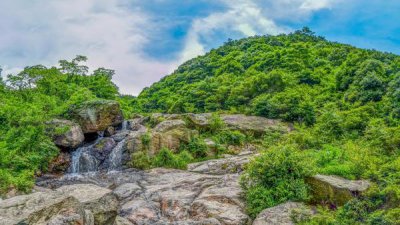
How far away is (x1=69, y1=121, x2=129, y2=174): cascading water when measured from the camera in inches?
852

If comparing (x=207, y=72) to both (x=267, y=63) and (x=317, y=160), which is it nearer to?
(x=267, y=63)

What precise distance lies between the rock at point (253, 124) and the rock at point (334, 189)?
1127 centimetres

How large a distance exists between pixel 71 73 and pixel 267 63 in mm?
20501

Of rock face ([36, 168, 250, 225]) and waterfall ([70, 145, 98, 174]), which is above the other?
waterfall ([70, 145, 98, 174])

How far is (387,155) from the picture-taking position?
16266mm

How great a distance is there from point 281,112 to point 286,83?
490 centimetres

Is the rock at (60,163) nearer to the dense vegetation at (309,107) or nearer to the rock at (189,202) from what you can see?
the rock at (189,202)

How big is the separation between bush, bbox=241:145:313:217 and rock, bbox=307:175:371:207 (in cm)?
41

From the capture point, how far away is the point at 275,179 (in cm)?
1358

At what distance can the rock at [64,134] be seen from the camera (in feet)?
73.0

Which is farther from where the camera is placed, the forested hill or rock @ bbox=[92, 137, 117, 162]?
the forested hill

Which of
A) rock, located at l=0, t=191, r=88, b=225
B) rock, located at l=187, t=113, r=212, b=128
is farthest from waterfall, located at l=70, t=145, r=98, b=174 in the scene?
rock, located at l=0, t=191, r=88, b=225

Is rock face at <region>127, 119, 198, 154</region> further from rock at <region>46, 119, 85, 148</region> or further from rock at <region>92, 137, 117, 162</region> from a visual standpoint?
rock at <region>46, 119, 85, 148</region>

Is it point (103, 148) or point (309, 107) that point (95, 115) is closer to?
point (103, 148)
